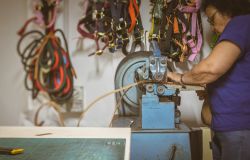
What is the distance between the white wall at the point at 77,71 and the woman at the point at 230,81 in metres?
0.66

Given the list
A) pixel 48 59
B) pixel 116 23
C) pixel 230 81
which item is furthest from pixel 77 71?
pixel 230 81

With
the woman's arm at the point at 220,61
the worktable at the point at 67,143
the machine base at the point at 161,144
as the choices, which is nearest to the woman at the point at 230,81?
the woman's arm at the point at 220,61

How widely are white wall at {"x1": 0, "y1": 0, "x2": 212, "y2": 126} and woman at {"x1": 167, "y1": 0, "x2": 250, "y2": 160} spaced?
66 cm

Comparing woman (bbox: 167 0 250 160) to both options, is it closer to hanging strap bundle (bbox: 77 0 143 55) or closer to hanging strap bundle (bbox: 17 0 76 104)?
hanging strap bundle (bbox: 77 0 143 55)

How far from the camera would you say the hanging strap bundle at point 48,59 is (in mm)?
2502

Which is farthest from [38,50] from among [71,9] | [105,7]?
[105,7]

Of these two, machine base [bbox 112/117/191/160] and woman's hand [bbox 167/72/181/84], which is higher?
woman's hand [bbox 167/72/181/84]

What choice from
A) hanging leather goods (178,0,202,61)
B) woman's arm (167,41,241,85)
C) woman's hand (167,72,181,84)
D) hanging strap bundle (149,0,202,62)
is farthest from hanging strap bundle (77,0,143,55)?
woman's arm (167,41,241,85)

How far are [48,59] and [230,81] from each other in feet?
5.03

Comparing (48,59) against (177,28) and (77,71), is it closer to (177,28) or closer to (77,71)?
(77,71)

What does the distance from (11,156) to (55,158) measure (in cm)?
18

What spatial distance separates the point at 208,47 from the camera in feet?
7.50

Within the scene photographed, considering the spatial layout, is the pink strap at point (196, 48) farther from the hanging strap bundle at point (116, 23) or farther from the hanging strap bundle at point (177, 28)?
the hanging strap bundle at point (116, 23)

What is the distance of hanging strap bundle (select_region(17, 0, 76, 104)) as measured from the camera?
2.50m
